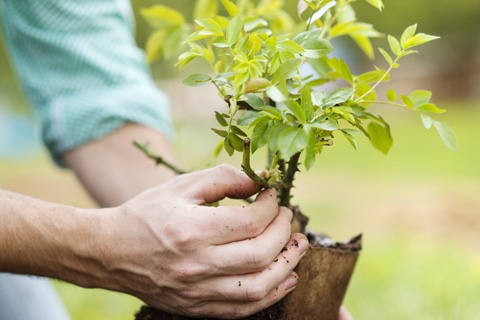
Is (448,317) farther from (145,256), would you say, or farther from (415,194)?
(415,194)

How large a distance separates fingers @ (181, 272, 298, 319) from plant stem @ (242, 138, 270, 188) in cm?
23

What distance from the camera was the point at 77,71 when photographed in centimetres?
184

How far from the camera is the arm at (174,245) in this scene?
990 millimetres

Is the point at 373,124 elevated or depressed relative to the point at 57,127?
elevated

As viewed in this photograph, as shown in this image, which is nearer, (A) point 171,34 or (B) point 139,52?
(A) point 171,34

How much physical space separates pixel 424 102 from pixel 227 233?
508mm

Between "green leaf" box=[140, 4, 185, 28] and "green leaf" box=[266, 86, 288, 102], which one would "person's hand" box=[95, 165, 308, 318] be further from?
"green leaf" box=[140, 4, 185, 28]

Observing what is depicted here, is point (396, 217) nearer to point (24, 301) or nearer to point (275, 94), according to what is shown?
point (24, 301)

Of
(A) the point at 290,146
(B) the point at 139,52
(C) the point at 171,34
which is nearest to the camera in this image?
(A) the point at 290,146

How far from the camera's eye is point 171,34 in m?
1.32

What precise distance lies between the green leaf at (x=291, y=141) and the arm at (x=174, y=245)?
9.0 inches

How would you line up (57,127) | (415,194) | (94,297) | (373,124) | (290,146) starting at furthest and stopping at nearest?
(415,194) < (94,297) < (57,127) < (373,124) < (290,146)

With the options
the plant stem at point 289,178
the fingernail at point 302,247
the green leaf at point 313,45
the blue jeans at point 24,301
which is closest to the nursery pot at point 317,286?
the fingernail at point 302,247

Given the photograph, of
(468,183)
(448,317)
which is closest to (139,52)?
(448,317)
